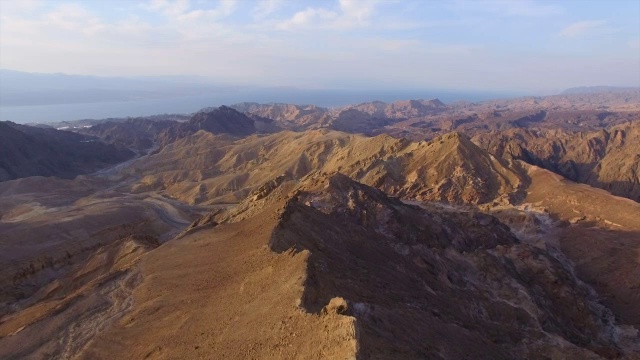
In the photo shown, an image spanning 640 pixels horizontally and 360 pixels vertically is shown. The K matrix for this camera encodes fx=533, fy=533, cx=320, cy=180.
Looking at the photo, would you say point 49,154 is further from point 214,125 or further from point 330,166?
point 330,166

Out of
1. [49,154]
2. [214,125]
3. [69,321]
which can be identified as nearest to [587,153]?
[214,125]

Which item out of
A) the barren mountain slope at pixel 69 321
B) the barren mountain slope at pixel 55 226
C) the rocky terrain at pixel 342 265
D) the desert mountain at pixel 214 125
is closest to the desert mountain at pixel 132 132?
the desert mountain at pixel 214 125

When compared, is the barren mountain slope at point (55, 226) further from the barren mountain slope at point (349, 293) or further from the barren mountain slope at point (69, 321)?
the barren mountain slope at point (349, 293)

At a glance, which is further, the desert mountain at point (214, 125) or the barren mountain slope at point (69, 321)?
the desert mountain at point (214, 125)

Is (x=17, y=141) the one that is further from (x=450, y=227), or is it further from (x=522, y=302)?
(x=522, y=302)

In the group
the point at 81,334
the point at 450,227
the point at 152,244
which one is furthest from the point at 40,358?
the point at 450,227
